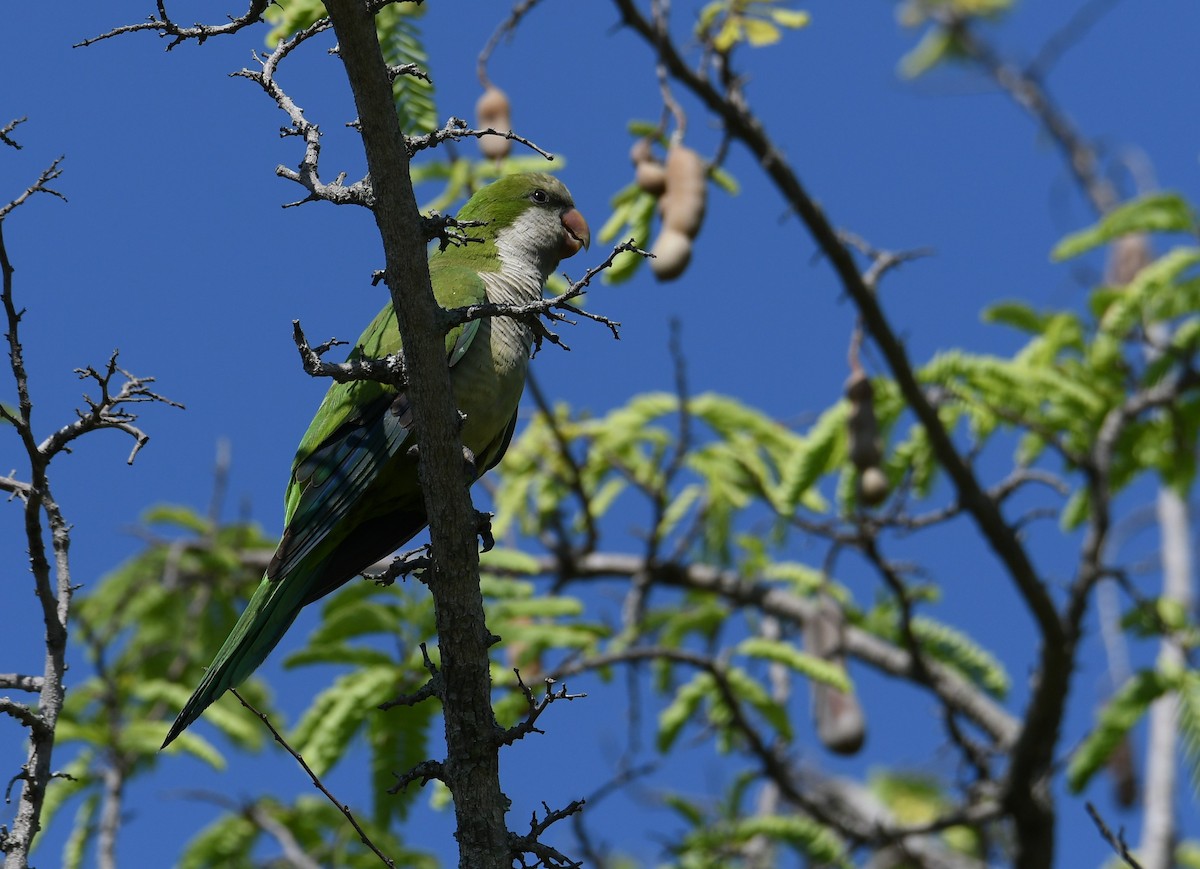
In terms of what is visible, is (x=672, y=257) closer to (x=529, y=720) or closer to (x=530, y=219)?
(x=530, y=219)

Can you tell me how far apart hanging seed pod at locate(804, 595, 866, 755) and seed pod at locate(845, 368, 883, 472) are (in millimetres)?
1165

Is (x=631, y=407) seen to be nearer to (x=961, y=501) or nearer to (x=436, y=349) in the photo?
(x=961, y=501)

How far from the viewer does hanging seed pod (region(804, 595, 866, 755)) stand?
6715 mm

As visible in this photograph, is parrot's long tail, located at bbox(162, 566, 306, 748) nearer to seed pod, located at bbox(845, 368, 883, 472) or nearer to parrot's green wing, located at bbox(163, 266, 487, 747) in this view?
parrot's green wing, located at bbox(163, 266, 487, 747)

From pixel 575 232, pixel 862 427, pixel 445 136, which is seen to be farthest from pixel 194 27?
pixel 862 427

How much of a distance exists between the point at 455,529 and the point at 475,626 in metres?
0.26

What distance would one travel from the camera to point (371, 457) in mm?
4004

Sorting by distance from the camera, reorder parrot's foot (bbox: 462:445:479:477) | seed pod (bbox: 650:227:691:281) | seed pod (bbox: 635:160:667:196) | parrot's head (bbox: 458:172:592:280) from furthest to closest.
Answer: seed pod (bbox: 635:160:667:196) → seed pod (bbox: 650:227:691:281) → parrot's head (bbox: 458:172:592:280) → parrot's foot (bbox: 462:445:479:477)

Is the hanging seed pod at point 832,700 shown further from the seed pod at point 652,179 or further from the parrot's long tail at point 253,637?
the parrot's long tail at point 253,637

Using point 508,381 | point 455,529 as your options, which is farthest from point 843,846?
point 455,529

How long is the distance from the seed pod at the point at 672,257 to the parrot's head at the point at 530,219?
1.14ft

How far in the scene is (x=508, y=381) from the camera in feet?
13.9

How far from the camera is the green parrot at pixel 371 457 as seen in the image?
3.96 meters

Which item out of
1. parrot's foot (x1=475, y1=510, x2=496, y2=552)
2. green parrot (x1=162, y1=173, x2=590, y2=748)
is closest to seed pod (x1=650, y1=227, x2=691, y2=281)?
green parrot (x1=162, y1=173, x2=590, y2=748)
